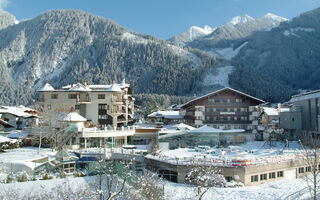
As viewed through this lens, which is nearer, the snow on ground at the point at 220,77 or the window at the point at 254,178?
the window at the point at 254,178

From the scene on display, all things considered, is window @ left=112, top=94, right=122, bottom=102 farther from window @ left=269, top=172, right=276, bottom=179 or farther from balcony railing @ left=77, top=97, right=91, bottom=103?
window @ left=269, top=172, right=276, bottom=179

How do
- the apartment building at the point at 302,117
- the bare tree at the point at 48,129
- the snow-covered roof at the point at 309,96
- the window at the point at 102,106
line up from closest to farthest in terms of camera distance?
the bare tree at the point at 48,129 < the snow-covered roof at the point at 309,96 < the apartment building at the point at 302,117 < the window at the point at 102,106

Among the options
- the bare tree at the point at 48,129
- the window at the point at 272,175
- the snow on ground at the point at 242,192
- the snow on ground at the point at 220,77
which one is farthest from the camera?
the snow on ground at the point at 220,77

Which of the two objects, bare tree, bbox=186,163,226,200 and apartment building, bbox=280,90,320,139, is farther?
apartment building, bbox=280,90,320,139

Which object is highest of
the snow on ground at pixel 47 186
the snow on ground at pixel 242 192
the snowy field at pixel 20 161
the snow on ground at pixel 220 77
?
the snow on ground at pixel 220 77

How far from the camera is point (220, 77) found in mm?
189375

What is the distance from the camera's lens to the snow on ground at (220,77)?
183000mm

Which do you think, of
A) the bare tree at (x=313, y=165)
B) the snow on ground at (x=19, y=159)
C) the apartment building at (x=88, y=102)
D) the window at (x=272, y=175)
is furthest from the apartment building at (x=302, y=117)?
the snow on ground at (x=19, y=159)

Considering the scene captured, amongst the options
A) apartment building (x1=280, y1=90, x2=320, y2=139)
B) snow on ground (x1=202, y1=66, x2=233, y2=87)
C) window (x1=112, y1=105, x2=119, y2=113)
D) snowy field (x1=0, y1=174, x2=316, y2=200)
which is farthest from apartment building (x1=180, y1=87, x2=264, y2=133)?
snow on ground (x1=202, y1=66, x2=233, y2=87)

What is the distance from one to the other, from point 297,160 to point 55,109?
41122 millimetres

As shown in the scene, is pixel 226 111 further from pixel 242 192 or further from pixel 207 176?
pixel 207 176

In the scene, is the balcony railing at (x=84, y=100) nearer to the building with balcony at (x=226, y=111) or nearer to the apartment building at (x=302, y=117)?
the building with balcony at (x=226, y=111)

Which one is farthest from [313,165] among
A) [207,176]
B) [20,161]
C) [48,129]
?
[48,129]

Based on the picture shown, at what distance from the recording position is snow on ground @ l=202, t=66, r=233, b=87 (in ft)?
600
